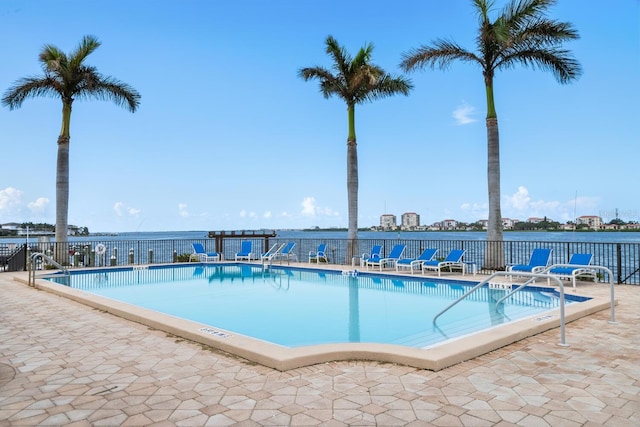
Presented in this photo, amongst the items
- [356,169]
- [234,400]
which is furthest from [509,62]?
[234,400]

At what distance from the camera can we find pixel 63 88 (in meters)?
16.4

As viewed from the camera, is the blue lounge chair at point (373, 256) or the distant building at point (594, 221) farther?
the distant building at point (594, 221)

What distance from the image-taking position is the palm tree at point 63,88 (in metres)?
16.0

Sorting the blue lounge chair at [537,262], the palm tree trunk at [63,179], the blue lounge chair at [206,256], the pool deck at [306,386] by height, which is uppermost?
the palm tree trunk at [63,179]

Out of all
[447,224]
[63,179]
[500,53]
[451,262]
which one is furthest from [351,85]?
[447,224]

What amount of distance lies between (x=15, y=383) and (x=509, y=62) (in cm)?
1487

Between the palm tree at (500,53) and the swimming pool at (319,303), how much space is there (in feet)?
13.5

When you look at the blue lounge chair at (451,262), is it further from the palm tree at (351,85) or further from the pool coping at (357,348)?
the pool coping at (357,348)

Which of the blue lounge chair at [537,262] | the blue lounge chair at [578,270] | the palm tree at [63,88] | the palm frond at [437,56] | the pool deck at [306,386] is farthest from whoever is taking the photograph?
the palm tree at [63,88]

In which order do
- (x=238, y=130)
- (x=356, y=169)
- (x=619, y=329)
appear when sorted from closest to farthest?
(x=619, y=329), (x=356, y=169), (x=238, y=130)

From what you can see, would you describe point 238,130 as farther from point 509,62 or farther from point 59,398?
point 59,398

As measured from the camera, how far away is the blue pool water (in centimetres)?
661

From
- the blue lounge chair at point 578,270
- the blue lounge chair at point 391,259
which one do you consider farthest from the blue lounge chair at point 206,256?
the blue lounge chair at point 578,270

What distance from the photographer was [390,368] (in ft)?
13.4
